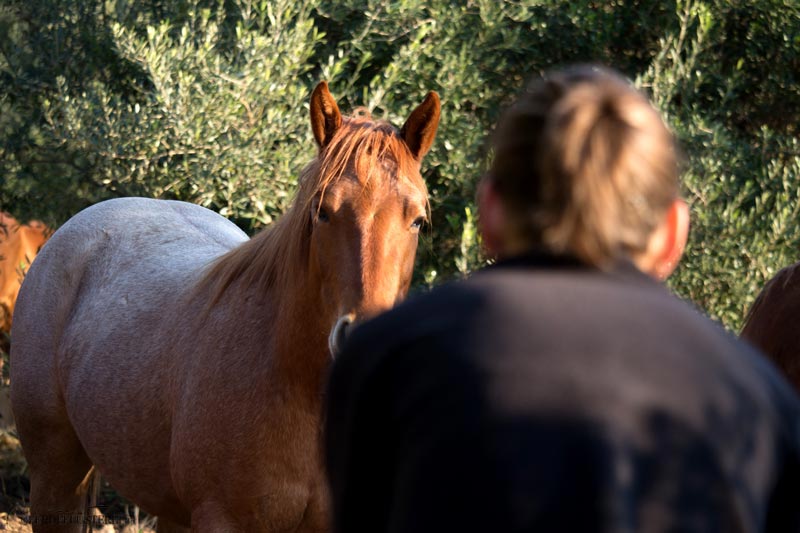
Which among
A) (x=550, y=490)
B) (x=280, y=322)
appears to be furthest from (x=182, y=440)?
(x=550, y=490)

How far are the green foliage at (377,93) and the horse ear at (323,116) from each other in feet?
6.07

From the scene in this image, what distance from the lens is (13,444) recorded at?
6.70 metres

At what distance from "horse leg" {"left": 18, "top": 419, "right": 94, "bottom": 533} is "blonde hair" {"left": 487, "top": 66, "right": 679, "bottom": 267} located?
380 centimetres

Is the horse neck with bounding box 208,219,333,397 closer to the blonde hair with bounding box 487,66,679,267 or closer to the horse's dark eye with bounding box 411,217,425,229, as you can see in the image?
the horse's dark eye with bounding box 411,217,425,229

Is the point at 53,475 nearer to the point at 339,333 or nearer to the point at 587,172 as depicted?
the point at 339,333

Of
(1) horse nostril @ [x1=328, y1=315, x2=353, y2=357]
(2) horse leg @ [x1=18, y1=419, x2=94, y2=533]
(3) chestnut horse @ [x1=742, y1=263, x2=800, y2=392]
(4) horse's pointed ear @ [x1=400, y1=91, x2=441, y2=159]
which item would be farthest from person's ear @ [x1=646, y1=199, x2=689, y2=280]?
(2) horse leg @ [x1=18, y1=419, x2=94, y2=533]

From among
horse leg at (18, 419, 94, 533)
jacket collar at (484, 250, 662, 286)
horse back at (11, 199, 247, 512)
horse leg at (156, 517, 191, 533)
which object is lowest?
horse leg at (156, 517, 191, 533)

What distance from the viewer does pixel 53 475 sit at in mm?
4559

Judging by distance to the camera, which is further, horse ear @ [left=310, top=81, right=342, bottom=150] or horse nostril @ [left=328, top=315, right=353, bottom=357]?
horse ear @ [left=310, top=81, right=342, bottom=150]

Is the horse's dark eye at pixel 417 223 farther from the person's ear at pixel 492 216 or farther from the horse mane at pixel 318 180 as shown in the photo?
the person's ear at pixel 492 216

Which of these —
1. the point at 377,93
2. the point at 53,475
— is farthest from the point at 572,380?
the point at 377,93

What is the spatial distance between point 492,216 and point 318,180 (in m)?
1.95

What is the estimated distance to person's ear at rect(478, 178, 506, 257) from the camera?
1.31m

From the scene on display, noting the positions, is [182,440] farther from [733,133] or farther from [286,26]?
[733,133]
